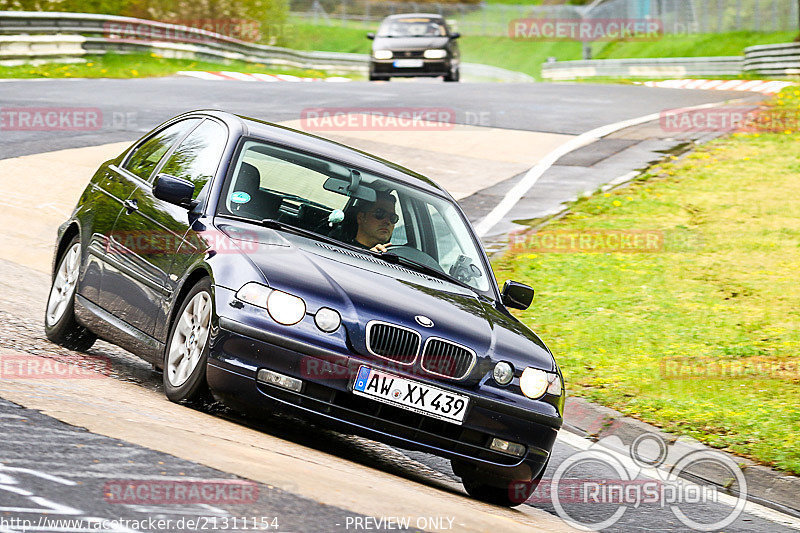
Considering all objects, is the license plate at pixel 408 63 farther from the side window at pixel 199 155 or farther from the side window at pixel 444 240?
the side window at pixel 444 240

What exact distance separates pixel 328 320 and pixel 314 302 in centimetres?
12

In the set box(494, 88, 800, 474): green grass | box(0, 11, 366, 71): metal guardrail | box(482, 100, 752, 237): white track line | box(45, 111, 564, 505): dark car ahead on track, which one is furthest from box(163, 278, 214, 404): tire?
box(0, 11, 366, 71): metal guardrail

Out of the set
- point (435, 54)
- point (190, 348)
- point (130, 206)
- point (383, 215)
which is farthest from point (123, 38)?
point (190, 348)

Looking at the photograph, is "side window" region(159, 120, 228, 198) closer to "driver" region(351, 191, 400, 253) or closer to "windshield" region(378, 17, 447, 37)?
"driver" region(351, 191, 400, 253)

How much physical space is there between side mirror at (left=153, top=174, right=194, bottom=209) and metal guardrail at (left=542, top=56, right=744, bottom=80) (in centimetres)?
3533

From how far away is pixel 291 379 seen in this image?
610 centimetres

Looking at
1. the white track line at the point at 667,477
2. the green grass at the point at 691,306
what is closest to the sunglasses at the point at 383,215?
the white track line at the point at 667,477

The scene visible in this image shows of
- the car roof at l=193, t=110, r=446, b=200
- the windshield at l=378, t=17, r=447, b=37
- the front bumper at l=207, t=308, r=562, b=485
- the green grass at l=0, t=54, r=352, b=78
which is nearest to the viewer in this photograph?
the front bumper at l=207, t=308, r=562, b=485

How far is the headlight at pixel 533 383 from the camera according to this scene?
643 cm

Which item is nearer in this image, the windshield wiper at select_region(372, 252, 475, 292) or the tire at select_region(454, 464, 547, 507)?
the tire at select_region(454, 464, 547, 507)

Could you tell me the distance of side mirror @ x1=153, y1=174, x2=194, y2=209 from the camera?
7.00 meters

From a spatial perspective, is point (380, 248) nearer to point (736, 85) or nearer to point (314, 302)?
point (314, 302)

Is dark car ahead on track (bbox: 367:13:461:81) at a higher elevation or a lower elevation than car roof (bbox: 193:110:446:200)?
lower

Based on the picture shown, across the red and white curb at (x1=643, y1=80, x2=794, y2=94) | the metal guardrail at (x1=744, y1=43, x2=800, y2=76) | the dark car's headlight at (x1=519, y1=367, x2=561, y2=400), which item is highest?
the dark car's headlight at (x1=519, y1=367, x2=561, y2=400)
